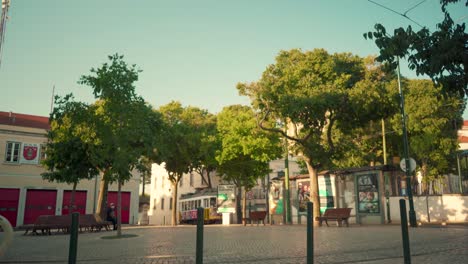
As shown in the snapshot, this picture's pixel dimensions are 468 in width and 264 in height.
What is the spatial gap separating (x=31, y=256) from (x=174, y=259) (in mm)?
4324

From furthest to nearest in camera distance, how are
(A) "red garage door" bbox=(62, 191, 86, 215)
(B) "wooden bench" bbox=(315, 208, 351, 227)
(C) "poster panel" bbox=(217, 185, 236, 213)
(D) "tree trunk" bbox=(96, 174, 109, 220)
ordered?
1. (A) "red garage door" bbox=(62, 191, 86, 215)
2. (C) "poster panel" bbox=(217, 185, 236, 213)
3. (D) "tree trunk" bbox=(96, 174, 109, 220)
4. (B) "wooden bench" bbox=(315, 208, 351, 227)

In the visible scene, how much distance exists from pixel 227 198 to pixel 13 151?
1842cm

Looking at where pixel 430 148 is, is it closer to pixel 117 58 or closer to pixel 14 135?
pixel 117 58

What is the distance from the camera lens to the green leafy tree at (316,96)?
21219mm

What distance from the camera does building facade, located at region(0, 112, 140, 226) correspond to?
A: 33.5 meters

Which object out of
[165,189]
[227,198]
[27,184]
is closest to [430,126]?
[227,198]

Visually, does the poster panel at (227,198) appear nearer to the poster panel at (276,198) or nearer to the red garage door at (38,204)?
the poster panel at (276,198)

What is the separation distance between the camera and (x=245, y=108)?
3775 cm

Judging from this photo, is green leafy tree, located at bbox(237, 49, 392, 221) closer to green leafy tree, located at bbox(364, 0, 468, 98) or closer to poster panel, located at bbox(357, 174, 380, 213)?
poster panel, located at bbox(357, 174, 380, 213)

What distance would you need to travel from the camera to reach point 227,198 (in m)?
30.1

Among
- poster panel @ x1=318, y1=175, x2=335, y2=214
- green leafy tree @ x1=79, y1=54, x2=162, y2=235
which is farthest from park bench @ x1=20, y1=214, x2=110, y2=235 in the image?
poster panel @ x1=318, y1=175, x2=335, y2=214

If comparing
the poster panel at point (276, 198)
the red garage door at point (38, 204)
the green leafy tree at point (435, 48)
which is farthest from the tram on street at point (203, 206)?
the green leafy tree at point (435, 48)

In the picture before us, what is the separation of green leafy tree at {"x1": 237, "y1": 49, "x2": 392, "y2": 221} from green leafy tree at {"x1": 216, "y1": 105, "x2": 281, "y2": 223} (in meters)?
7.28

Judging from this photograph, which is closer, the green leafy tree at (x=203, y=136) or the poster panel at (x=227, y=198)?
the poster panel at (x=227, y=198)
